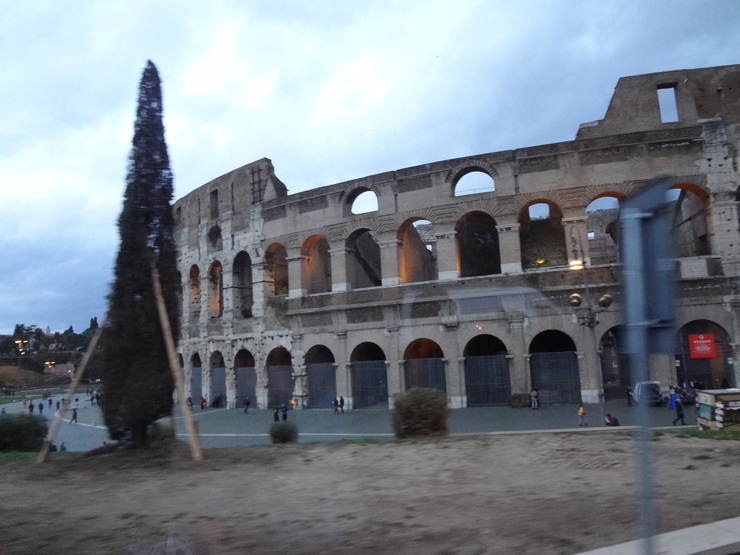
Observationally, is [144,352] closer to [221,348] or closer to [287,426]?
[287,426]

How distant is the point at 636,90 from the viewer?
71.1 feet

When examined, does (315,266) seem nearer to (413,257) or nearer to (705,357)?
(413,257)

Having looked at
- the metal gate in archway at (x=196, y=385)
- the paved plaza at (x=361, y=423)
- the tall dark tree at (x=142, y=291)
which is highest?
the tall dark tree at (x=142, y=291)

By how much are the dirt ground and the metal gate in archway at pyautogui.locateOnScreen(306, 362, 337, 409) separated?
1595 centimetres

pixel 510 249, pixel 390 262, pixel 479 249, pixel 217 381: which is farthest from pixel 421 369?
pixel 217 381

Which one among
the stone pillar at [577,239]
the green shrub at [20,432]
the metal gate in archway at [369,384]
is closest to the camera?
the green shrub at [20,432]

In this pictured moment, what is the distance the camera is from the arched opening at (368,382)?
2341cm

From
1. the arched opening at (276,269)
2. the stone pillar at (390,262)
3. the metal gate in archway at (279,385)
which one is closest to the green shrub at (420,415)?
the stone pillar at (390,262)

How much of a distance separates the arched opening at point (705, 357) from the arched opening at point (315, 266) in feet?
52.0

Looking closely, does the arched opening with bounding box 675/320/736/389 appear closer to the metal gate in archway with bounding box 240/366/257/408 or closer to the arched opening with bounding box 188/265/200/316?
the metal gate in archway with bounding box 240/366/257/408

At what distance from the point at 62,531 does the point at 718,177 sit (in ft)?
75.2

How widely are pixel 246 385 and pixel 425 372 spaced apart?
10.7 m

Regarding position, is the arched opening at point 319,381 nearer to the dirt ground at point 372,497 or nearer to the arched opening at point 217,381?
the arched opening at point 217,381

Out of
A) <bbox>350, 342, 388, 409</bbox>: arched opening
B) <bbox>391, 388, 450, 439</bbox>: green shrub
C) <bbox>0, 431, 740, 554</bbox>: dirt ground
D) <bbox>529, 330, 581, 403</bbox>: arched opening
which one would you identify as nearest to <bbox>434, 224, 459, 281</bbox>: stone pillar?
<bbox>529, 330, 581, 403</bbox>: arched opening
